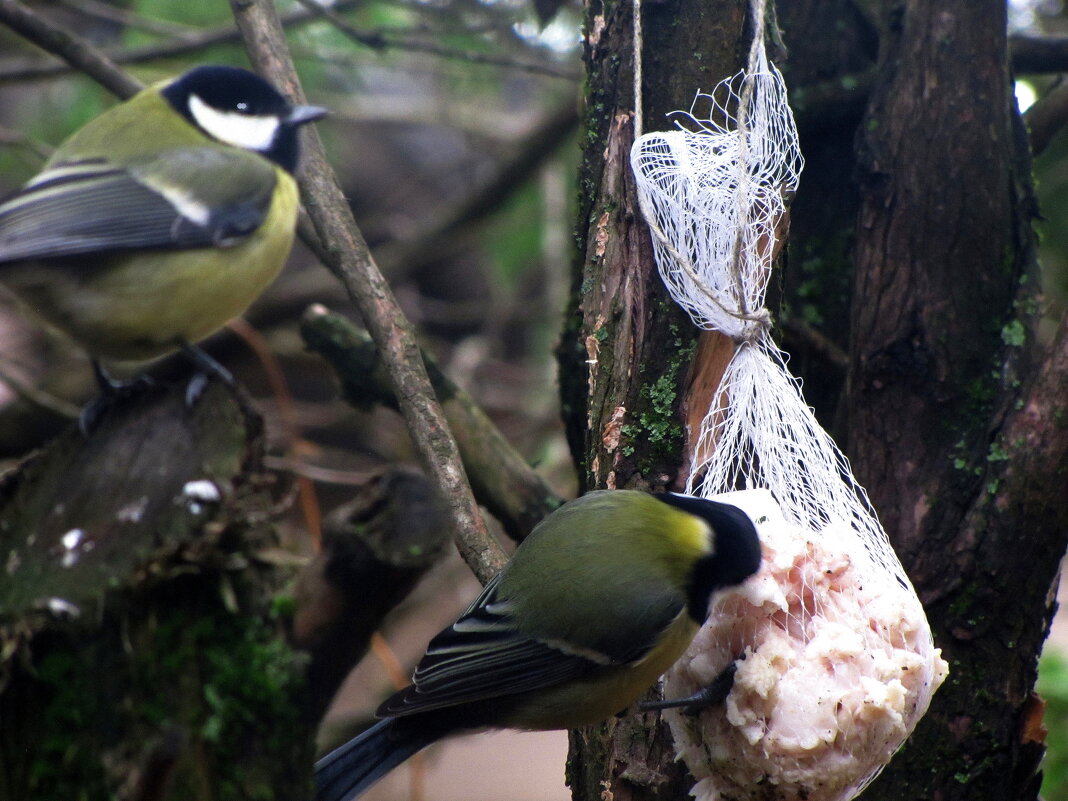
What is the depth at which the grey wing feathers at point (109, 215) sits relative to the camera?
209cm

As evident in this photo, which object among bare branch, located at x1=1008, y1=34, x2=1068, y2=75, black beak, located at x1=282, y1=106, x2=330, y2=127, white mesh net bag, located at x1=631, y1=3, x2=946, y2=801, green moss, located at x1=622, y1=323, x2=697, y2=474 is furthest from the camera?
bare branch, located at x1=1008, y1=34, x2=1068, y2=75

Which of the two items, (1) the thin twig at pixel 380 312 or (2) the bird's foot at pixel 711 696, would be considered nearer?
(2) the bird's foot at pixel 711 696

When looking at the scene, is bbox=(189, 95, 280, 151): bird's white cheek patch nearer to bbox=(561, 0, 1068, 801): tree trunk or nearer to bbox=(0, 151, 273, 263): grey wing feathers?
bbox=(0, 151, 273, 263): grey wing feathers

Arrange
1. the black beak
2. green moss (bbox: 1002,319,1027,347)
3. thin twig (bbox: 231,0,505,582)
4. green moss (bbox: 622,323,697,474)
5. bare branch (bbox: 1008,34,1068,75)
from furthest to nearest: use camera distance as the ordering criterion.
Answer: bare branch (bbox: 1008,34,1068,75) → the black beak → green moss (bbox: 1002,319,1027,347) → thin twig (bbox: 231,0,505,582) → green moss (bbox: 622,323,697,474)

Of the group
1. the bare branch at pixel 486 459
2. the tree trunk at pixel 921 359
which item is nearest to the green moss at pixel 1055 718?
the tree trunk at pixel 921 359

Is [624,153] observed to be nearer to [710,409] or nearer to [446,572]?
[710,409]

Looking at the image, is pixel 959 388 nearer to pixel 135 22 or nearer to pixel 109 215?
pixel 109 215

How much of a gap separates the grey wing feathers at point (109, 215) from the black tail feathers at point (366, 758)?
111 cm

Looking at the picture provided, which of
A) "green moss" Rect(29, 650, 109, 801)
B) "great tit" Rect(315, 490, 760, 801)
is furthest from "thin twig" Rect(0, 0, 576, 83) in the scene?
"green moss" Rect(29, 650, 109, 801)

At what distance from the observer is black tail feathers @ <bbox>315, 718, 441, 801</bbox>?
1836mm

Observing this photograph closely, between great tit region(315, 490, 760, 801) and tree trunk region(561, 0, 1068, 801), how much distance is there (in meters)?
0.08

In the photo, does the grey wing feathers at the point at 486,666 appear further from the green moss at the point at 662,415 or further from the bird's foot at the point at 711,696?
the green moss at the point at 662,415

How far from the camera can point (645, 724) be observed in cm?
171

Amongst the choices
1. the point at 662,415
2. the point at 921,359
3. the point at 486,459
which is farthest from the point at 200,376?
the point at 921,359
